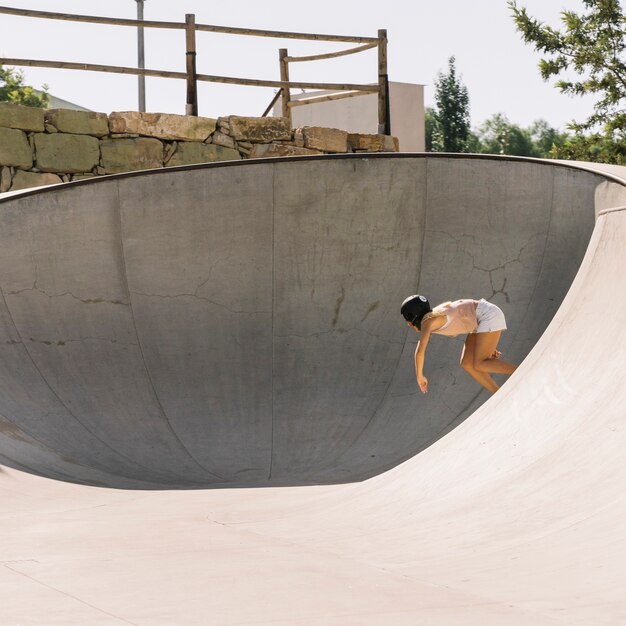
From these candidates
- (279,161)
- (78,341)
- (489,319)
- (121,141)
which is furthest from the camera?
(121,141)

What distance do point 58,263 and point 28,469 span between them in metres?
2.41

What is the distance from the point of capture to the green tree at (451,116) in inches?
2190

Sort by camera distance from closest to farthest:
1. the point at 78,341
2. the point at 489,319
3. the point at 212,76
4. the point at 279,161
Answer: the point at 489,319 < the point at 78,341 < the point at 279,161 < the point at 212,76

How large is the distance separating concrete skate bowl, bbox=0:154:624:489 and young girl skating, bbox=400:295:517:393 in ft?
2.43

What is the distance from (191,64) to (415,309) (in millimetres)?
7404

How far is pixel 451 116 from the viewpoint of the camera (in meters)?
56.0

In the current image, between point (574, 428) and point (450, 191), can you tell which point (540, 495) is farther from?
point (450, 191)

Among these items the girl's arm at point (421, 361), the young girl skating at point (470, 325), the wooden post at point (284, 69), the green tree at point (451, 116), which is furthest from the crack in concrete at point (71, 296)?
the green tree at point (451, 116)

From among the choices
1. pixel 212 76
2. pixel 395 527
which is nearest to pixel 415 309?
pixel 395 527

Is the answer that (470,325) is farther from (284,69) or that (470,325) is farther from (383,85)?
(284,69)

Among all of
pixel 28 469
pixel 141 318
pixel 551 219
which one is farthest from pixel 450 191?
pixel 28 469

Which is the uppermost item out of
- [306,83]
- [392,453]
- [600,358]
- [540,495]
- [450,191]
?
[306,83]

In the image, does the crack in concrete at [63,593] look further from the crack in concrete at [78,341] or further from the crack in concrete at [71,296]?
the crack in concrete at [71,296]

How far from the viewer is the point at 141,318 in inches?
292
